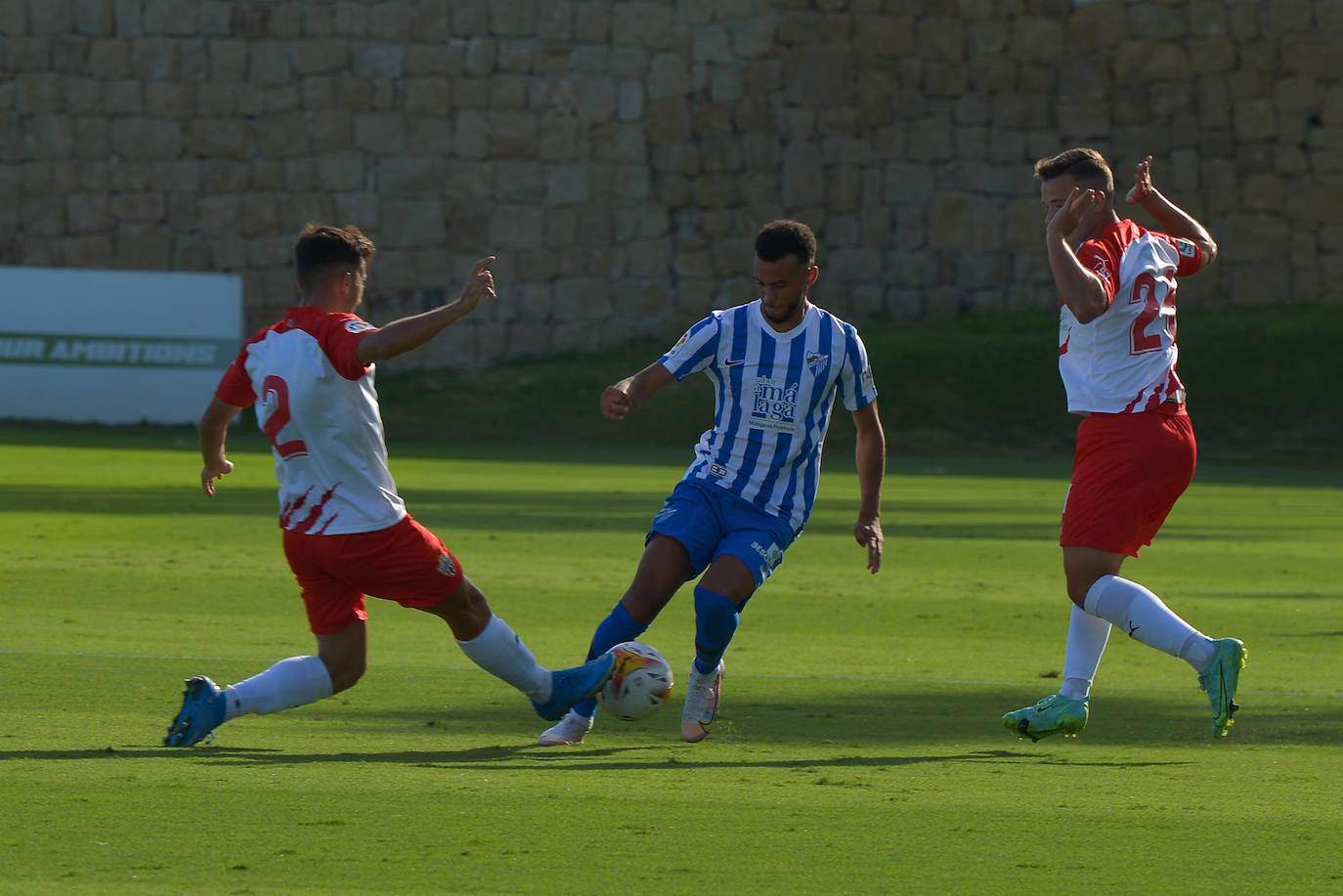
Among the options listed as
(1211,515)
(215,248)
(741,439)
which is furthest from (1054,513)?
(215,248)

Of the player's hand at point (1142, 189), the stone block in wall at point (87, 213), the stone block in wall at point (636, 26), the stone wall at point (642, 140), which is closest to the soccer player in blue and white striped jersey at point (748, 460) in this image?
the player's hand at point (1142, 189)

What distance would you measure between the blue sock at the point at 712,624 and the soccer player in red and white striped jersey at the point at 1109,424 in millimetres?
923

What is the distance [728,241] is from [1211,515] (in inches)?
700

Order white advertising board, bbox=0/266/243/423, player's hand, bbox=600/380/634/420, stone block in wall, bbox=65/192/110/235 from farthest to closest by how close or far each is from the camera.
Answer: stone block in wall, bbox=65/192/110/235, white advertising board, bbox=0/266/243/423, player's hand, bbox=600/380/634/420

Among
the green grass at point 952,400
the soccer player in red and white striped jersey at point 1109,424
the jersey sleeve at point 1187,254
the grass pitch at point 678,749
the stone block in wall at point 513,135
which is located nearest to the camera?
the grass pitch at point 678,749

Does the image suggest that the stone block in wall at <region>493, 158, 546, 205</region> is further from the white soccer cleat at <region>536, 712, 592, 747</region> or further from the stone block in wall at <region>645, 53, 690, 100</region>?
the white soccer cleat at <region>536, 712, 592, 747</region>

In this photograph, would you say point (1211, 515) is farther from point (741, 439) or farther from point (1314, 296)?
point (1314, 296)

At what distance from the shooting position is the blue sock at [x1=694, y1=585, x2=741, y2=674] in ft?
18.5

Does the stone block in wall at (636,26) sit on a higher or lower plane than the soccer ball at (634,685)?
higher

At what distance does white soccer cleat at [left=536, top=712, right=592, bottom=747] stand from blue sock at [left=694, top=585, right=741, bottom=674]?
16.3 inches

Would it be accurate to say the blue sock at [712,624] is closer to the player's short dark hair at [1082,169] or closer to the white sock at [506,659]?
the white sock at [506,659]

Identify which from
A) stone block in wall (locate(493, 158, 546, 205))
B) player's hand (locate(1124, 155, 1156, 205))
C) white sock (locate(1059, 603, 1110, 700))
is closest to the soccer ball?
white sock (locate(1059, 603, 1110, 700))

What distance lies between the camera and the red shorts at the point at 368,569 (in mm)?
5195

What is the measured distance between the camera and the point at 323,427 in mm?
5203
